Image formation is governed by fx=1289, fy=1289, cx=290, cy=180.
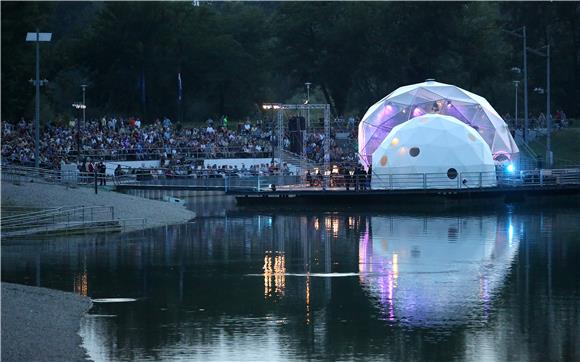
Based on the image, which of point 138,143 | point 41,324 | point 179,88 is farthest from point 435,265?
point 179,88

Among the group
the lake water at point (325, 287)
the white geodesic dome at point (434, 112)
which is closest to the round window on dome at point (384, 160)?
the white geodesic dome at point (434, 112)

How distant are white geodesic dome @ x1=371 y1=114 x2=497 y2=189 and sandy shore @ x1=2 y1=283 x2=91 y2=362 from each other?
32.3 m

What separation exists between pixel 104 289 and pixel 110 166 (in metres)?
35.6

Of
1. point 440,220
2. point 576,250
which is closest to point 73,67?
point 440,220

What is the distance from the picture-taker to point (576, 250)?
42.2 meters

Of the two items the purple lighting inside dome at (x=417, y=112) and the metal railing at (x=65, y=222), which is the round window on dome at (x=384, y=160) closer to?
the purple lighting inside dome at (x=417, y=112)

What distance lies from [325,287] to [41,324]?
9.16m

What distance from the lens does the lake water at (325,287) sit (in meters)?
25.9

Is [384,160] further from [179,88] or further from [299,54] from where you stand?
[299,54]

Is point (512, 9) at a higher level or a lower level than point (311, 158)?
higher

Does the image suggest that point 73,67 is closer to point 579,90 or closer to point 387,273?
point 579,90

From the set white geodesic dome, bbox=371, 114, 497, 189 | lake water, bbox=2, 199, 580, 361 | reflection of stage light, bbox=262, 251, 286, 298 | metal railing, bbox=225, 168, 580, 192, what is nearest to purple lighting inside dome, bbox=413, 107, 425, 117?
white geodesic dome, bbox=371, 114, 497, 189

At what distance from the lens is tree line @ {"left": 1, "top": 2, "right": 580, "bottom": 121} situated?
88.1 metres

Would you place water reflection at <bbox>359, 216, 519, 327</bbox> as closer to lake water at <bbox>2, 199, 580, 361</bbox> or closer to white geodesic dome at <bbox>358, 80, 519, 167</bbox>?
lake water at <bbox>2, 199, 580, 361</bbox>
